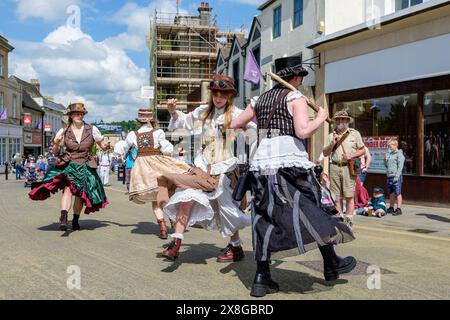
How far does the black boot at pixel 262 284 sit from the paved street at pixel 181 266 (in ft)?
0.30

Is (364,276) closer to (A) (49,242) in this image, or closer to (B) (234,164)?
(B) (234,164)

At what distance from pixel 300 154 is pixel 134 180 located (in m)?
4.15

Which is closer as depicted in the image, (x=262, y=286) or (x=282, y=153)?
(x=262, y=286)

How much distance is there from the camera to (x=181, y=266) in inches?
209

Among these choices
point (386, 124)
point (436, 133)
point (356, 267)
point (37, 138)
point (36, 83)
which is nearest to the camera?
point (356, 267)

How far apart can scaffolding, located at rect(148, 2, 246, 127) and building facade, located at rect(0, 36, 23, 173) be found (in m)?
13.9

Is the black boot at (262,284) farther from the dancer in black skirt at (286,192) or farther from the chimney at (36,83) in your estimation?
the chimney at (36,83)

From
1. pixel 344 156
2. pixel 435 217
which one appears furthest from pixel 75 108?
pixel 435 217

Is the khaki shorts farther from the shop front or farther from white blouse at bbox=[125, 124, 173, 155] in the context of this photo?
the shop front

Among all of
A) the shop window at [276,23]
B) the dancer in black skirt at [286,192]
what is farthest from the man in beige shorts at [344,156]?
the shop window at [276,23]

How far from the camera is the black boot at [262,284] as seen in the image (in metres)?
4.11

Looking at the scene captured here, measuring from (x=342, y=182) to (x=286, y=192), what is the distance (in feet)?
15.1

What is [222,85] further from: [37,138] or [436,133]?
[37,138]
